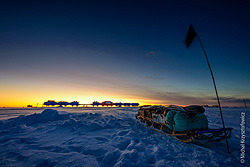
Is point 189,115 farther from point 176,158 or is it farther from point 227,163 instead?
point 176,158

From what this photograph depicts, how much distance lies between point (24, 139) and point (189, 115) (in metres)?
9.33

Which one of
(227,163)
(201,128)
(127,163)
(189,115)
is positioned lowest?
(227,163)

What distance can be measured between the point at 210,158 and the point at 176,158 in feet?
4.76

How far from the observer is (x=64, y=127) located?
7.69m

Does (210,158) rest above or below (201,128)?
below

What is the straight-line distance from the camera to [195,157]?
423 centimetres

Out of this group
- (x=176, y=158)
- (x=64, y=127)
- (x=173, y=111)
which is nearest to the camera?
(x=176, y=158)

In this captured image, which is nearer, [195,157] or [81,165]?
[81,165]

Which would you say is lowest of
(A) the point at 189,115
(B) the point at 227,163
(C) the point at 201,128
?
(B) the point at 227,163

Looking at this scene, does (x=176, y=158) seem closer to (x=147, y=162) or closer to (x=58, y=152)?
(x=147, y=162)

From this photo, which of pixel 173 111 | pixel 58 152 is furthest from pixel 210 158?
pixel 58 152

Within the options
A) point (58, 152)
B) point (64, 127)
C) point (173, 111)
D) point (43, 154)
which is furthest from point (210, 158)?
point (64, 127)

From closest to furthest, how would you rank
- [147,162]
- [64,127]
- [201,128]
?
1. [147,162]
2. [201,128]
3. [64,127]

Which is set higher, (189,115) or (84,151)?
(189,115)
